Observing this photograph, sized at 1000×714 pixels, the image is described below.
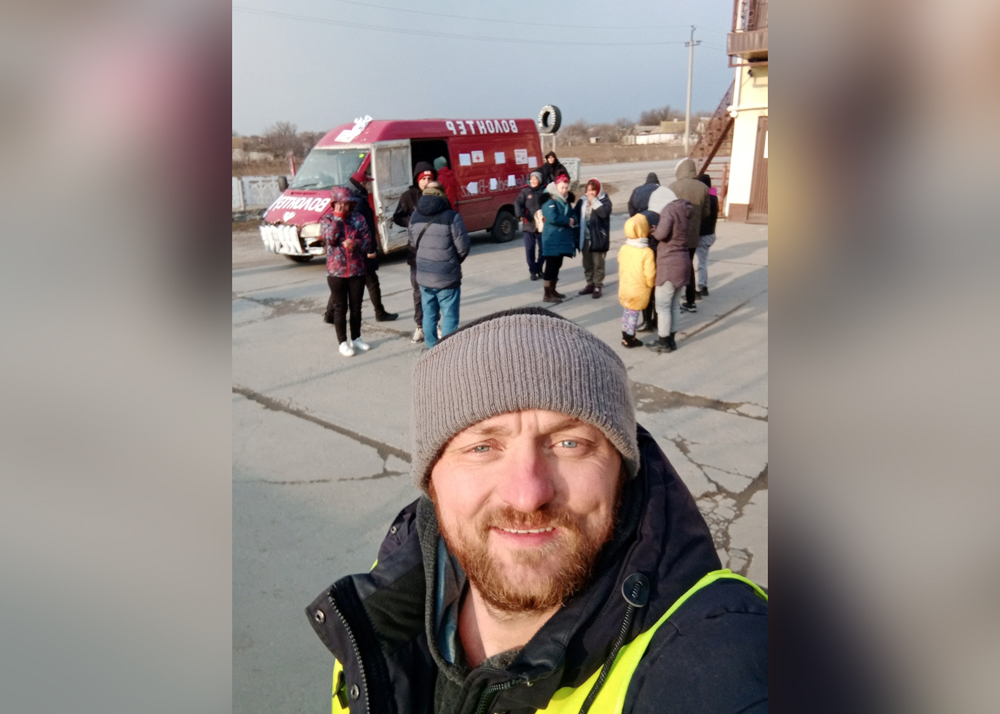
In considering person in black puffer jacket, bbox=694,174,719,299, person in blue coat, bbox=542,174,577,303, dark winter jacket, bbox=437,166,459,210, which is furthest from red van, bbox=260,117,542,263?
person in black puffer jacket, bbox=694,174,719,299

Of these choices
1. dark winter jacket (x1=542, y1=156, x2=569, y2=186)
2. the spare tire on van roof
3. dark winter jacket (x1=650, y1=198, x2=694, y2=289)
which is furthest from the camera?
the spare tire on van roof

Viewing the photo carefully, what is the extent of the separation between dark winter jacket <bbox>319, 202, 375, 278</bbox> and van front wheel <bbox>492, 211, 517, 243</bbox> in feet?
23.0

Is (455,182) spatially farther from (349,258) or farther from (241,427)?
(241,427)

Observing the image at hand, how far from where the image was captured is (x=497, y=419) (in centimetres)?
135

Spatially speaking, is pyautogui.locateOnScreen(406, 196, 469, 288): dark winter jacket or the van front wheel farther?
the van front wheel

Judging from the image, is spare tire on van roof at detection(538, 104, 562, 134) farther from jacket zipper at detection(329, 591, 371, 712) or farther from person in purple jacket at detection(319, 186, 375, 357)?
jacket zipper at detection(329, 591, 371, 712)

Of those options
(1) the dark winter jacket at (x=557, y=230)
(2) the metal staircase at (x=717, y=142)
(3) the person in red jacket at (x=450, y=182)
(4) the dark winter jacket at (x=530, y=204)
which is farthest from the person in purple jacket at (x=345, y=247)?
(2) the metal staircase at (x=717, y=142)

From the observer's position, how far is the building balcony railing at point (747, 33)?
485 inches

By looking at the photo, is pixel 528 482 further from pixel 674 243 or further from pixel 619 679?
pixel 674 243

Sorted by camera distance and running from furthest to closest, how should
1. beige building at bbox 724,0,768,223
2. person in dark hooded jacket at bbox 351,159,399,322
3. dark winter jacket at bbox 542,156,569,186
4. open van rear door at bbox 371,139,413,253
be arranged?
beige building at bbox 724,0,768,223 → open van rear door at bbox 371,139,413,253 → dark winter jacket at bbox 542,156,569,186 → person in dark hooded jacket at bbox 351,159,399,322

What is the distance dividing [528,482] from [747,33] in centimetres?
1371

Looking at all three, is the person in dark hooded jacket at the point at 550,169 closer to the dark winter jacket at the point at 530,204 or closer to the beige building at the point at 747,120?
the dark winter jacket at the point at 530,204

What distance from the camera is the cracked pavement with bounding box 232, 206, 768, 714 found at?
300 centimetres
